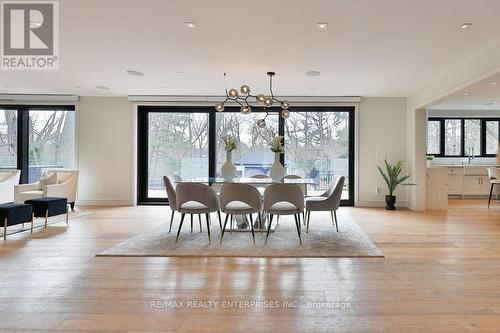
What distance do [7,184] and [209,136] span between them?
168 inches

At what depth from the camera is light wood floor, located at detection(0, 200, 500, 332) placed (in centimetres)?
205

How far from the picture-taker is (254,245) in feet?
12.7

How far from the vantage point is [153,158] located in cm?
757

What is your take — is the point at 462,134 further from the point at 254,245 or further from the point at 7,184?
the point at 7,184

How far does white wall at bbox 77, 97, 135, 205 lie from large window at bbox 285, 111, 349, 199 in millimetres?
3809

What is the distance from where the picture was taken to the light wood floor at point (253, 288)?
2.05 metres

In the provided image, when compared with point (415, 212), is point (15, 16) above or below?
above

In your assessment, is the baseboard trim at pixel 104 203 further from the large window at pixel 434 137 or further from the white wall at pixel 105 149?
the large window at pixel 434 137

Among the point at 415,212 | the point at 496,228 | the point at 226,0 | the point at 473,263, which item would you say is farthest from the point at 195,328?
the point at 415,212

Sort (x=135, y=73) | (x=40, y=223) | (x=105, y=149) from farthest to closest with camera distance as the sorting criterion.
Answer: (x=105, y=149)
(x=135, y=73)
(x=40, y=223)

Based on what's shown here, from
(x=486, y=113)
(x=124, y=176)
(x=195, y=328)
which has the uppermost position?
(x=486, y=113)

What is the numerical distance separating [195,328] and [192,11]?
282cm

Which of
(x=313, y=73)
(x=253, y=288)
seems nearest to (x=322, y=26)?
(x=313, y=73)

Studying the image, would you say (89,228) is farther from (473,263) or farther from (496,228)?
(496,228)
